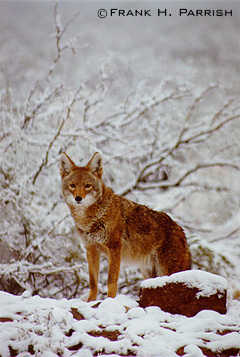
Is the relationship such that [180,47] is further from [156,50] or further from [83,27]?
[83,27]

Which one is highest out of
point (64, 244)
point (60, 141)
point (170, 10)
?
point (170, 10)

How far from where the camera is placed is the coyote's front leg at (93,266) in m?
5.15

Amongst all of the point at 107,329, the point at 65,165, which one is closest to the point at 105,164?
the point at 65,165

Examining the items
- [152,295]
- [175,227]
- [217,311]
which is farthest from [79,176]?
[217,311]

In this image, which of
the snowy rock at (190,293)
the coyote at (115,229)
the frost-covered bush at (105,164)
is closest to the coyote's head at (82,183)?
the coyote at (115,229)

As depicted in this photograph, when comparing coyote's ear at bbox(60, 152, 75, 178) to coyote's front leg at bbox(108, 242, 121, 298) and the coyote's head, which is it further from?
coyote's front leg at bbox(108, 242, 121, 298)

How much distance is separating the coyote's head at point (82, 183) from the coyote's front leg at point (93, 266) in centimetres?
63

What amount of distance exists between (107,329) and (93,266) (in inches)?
72.7

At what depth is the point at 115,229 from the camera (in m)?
5.09

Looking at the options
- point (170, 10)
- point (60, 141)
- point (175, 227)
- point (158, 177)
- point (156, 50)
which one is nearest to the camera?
point (175, 227)

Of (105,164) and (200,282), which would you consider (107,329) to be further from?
(105,164)

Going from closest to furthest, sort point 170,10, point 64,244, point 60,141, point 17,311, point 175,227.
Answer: point 17,311, point 175,227, point 170,10, point 64,244, point 60,141

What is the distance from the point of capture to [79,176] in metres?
5.16

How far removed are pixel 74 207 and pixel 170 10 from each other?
4114 millimetres
